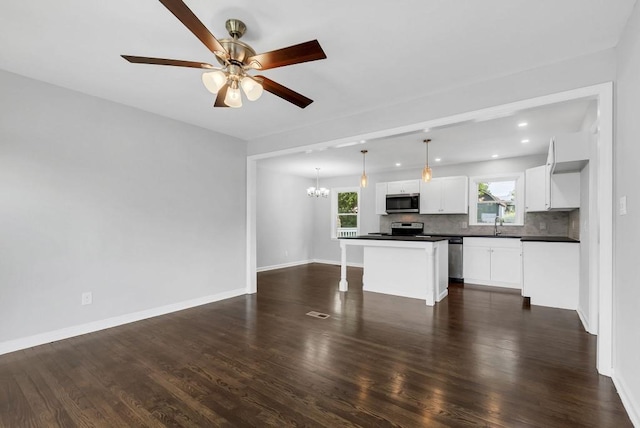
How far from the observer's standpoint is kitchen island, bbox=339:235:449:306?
4.41 metres

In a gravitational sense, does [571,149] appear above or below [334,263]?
above

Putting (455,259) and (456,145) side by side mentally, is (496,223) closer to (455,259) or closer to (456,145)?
(455,259)

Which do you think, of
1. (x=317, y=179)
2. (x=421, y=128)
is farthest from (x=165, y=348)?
(x=317, y=179)

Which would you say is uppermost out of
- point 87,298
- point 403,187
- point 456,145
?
point 456,145

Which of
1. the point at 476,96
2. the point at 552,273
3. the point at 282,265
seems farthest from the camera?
the point at 282,265

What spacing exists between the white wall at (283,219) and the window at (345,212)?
42 centimetres

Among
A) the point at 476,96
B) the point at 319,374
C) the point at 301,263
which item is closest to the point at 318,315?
the point at 319,374

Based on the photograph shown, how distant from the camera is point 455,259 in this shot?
19.8ft

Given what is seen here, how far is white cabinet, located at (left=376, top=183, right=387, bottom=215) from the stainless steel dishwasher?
178cm

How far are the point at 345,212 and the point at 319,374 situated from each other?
6244mm

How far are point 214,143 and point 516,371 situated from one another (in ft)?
14.9

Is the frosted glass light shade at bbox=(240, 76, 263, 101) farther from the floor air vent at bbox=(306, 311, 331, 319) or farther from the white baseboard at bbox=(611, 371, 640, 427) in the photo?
the white baseboard at bbox=(611, 371, 640, 427)

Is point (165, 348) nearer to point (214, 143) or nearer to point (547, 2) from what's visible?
point (214, 143)

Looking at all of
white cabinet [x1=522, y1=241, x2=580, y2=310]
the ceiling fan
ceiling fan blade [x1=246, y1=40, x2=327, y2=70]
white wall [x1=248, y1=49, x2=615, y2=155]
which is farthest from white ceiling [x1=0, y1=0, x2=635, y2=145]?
white cabinet [x1=522, y1=241, x2=580, y2=310]
